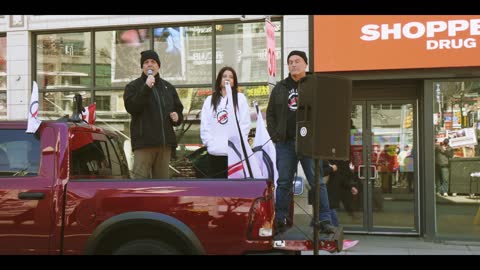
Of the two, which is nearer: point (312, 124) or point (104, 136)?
point (312, 124)

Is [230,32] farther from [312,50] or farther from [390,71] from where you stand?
[390,71]

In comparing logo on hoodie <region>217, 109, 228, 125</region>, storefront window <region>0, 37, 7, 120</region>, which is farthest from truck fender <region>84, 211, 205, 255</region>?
storefront window <region>0, 37, 7, 120</region>

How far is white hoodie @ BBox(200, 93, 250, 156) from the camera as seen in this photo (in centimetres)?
548

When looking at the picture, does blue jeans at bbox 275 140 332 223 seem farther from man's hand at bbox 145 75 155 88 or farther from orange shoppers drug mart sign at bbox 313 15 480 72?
orange shoppers drug mart sign at bbox 313 15 480 72

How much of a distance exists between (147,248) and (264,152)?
166cm

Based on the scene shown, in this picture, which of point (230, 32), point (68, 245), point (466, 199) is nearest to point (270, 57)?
point (68, 245)

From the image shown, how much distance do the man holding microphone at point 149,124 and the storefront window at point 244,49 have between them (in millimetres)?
3940

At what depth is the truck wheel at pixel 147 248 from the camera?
410 centimetres

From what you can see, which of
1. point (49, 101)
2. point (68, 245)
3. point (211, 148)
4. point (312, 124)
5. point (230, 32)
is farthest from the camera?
point (49, 101)

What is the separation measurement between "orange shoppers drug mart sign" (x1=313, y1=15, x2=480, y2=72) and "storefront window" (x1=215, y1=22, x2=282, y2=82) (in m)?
1.18

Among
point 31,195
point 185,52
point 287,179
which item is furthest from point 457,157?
point 31,195

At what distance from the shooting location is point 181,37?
968cm

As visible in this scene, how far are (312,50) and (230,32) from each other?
1.77 meters

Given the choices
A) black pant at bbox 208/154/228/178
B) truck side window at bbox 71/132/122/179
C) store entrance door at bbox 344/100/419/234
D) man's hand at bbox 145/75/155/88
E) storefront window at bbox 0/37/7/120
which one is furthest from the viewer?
storefront window at bbox 0/37/7/120
